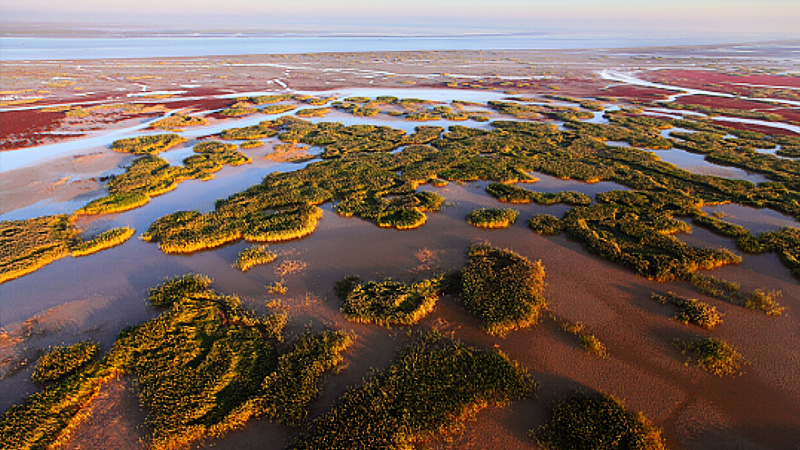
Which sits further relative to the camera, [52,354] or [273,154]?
[273,154]

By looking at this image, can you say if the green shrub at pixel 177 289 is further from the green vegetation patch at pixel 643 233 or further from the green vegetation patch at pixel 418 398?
the green vegetation patch at pixel 643 233

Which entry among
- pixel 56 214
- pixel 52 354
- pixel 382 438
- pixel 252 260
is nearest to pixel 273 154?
pixel 56 214

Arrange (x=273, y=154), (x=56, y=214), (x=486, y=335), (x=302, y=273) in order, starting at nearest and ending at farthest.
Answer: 1. (x=486, y=335)
2. (x=302, y=273)
3. (x=56, y=214)
4. (x=273, y=154)

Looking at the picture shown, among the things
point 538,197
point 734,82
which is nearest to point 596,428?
point 538,197

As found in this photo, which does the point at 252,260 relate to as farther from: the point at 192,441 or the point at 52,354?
the point at 192,441

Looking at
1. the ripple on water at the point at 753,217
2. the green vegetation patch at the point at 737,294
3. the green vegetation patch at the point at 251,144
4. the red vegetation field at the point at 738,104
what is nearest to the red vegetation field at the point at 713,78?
the red vegetation field at the point at 738,104

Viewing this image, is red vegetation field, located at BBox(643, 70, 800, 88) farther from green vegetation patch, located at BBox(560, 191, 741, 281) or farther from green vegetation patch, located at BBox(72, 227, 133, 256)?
green vegetation patch, located at BBox(72, 227, 133, 256)
